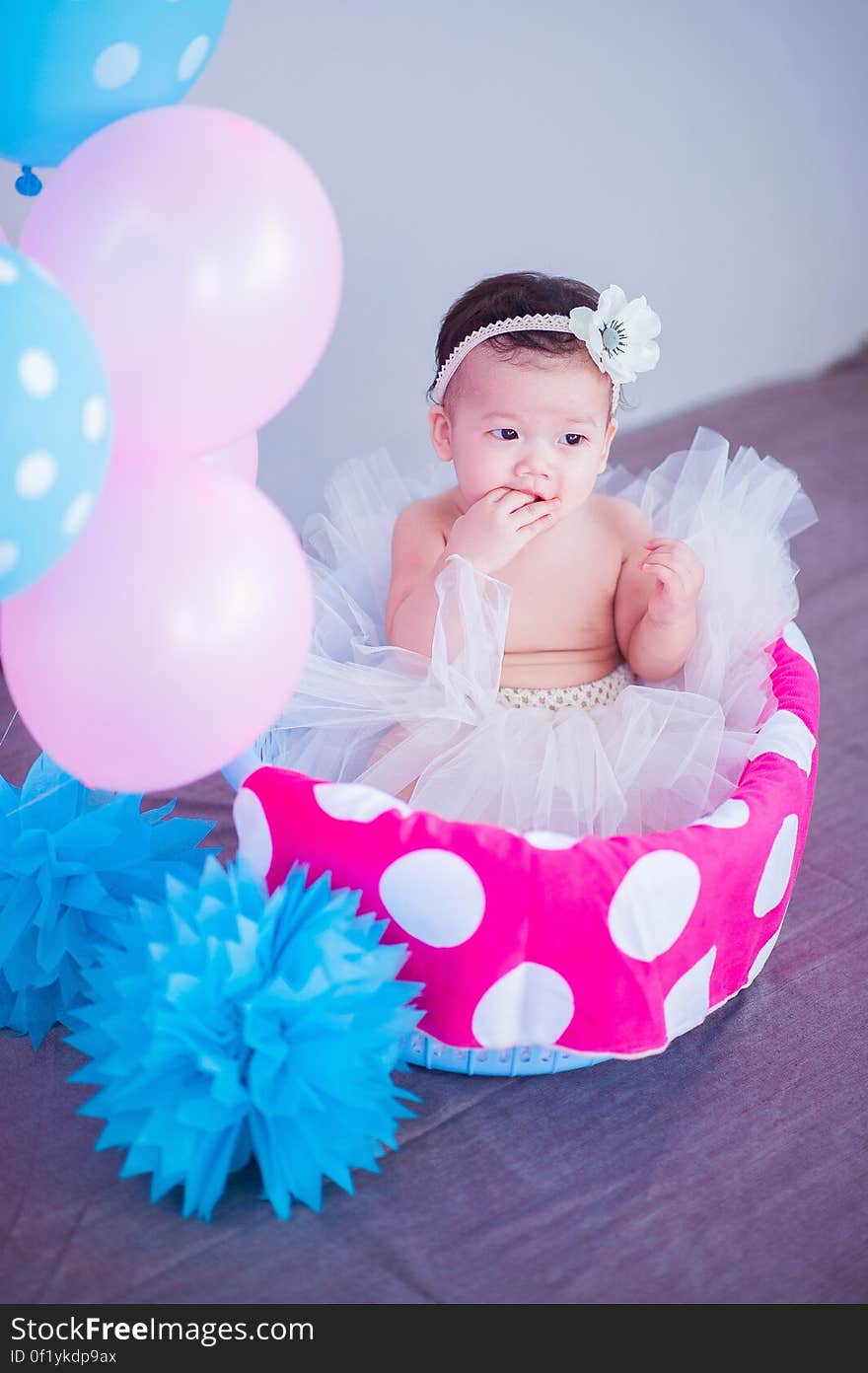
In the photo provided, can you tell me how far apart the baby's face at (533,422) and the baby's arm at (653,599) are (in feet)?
0.42

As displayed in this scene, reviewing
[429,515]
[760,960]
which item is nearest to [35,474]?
[429,515]

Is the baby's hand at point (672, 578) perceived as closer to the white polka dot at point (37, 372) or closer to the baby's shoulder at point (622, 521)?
the baby's shoulder at point (622, 521)

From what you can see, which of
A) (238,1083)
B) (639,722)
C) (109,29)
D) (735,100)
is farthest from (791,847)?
(735,100)

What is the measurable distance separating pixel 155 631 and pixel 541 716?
26.6 inches

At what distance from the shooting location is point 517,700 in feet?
5.31

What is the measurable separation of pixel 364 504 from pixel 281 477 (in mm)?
489

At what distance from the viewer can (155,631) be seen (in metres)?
1.01

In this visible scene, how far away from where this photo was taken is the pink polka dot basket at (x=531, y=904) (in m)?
1.24

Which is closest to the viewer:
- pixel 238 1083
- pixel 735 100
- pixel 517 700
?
pixel 238 1083

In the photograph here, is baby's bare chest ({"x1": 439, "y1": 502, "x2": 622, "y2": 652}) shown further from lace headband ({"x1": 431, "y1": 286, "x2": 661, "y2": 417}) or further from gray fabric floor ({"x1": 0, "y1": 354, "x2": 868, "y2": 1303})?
gray fabric floor ({"x1": 0, "y1": 354, "x2": 868, "y2": 1303})

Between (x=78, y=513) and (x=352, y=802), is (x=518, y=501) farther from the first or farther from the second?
(x=78, y=513)

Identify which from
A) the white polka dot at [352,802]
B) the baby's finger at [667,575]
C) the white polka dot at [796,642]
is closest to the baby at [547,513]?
the baby's finger at [667,575]

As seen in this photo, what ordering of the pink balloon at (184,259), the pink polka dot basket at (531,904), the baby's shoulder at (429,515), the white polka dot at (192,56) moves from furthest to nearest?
the baby's shoulder at (429,515) → the pink polka dot basket at (531,904) → the white polka dot at (192,56) → the pink balloon at (184,259)
